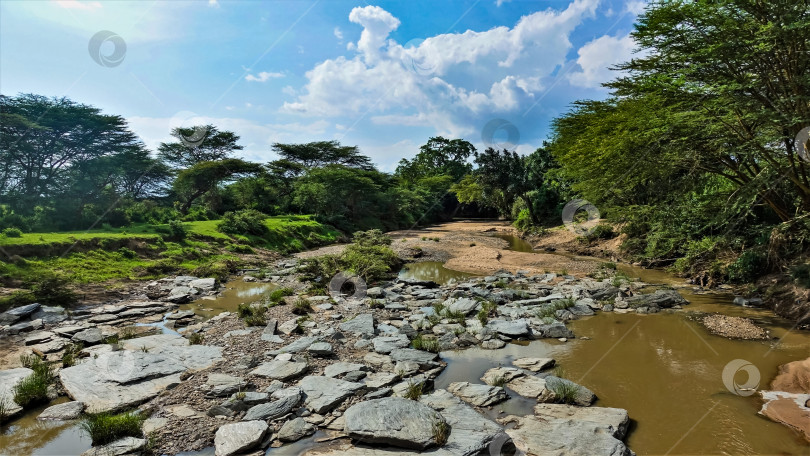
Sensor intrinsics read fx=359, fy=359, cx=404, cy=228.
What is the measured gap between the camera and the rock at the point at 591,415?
15.0ft

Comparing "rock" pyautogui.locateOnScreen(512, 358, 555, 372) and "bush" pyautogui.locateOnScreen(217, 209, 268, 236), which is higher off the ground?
"bush" pyautogui.locateOnScreen(217, 209, 268, 236)

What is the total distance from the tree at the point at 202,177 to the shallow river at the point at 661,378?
87.2 feet

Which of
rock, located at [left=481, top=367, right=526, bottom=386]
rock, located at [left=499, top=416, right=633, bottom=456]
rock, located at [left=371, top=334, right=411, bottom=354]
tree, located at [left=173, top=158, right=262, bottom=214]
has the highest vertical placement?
tree, located at [left=173, top=158, right=262, bottom=214]

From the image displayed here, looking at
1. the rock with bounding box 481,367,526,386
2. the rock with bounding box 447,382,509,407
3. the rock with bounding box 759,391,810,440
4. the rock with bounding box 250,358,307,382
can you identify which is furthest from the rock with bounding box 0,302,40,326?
the rock with bounding box 759,391,810,440

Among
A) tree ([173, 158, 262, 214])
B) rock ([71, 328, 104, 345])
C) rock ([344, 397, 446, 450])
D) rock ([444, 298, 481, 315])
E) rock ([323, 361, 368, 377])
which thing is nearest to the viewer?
rock ([344, 397, 446, 450])

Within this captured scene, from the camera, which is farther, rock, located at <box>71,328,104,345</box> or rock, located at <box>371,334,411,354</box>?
rock, located at <box>71,328,104,345</box>

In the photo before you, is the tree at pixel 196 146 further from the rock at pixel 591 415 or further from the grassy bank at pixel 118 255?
the rock at pixel 591 415

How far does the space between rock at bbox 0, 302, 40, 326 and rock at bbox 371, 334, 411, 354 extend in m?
9.08

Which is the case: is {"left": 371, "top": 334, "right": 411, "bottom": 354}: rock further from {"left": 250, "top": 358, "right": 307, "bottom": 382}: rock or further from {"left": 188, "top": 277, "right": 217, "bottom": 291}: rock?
{"left": 188, "top": 277, "right": 217, "bottom": 291}: rock

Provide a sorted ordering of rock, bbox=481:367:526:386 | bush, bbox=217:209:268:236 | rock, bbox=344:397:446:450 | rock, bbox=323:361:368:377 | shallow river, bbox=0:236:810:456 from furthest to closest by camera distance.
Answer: bush, bbox=217:209:268:236, rock, bbox=323:361:368:377, rock, bbox=481:367:526:386, shallow river, bbox=0:236:810:456, rock, bbox=344:397:446:450

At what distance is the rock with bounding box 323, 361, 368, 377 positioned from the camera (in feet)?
20.1

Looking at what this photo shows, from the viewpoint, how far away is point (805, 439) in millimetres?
4281

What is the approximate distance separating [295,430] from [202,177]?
34.2 metres

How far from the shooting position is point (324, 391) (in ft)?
17.9
